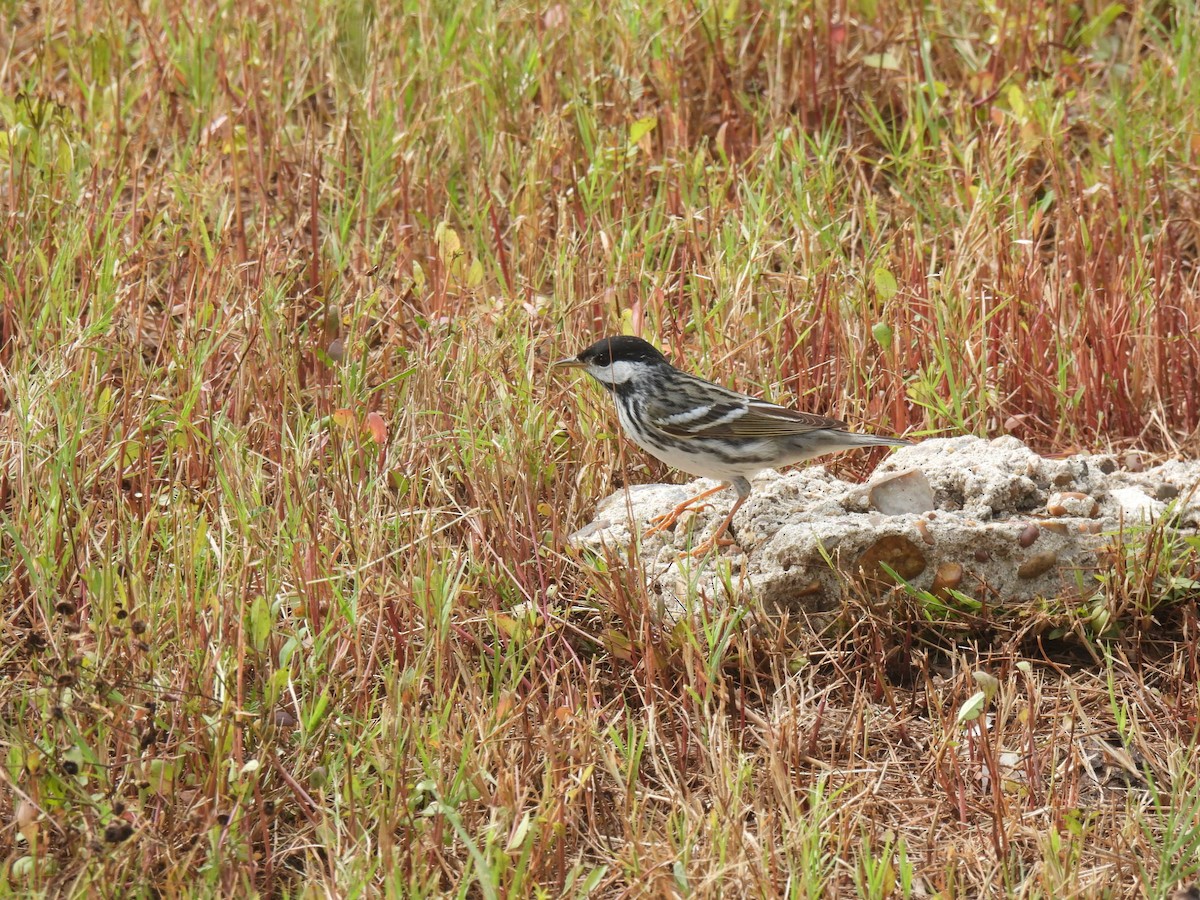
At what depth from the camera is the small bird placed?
4543 millimetres

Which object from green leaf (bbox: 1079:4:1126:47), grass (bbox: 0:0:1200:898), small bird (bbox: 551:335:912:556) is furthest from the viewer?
green leaf (bbox: 1079:4:1126:47)

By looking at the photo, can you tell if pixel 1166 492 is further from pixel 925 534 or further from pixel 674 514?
pixel 674 514

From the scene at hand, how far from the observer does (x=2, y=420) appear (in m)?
4.65

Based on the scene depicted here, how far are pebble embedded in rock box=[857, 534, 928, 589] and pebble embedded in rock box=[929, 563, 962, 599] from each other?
2.1 inches

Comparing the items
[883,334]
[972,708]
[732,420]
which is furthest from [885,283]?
[972,708]

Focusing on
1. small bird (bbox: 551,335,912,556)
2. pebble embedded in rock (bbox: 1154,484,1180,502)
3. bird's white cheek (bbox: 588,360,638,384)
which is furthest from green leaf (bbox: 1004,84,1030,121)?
bird's white cheek (bbox: 588,360,638,384)

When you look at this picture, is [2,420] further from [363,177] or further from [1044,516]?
[1044,516]

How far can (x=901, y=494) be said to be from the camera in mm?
4582

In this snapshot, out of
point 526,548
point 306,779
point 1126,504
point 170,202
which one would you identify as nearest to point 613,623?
point 526,548

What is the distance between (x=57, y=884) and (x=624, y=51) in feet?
16.3

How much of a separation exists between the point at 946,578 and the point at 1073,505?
520 millimetres

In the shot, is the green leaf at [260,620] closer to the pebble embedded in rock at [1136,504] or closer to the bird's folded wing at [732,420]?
the bird's folded wing at [732,420]

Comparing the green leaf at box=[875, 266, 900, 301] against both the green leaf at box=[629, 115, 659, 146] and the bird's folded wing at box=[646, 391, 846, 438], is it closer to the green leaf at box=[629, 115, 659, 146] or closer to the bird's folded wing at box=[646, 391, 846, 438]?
the bird's folded wing at box=[646, 391, 846, 438]

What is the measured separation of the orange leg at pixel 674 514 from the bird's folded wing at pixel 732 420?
0.68 ft
